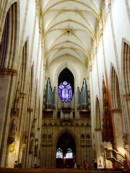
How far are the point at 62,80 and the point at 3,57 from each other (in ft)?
56.5

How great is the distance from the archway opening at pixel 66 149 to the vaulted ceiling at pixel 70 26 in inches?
368

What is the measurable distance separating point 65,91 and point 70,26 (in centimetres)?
787

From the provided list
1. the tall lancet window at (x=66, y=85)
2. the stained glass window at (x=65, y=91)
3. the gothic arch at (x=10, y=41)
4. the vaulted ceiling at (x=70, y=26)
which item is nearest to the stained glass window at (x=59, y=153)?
the tall lancet window at (x=66, y=85)

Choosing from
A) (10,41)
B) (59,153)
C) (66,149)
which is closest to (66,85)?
(66,149)

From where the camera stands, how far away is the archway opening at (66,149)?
74.1 ft

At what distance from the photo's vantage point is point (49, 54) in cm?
2545

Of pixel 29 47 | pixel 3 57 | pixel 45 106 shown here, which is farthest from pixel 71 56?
pixel 3 57

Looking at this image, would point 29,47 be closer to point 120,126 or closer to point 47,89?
point 120,126

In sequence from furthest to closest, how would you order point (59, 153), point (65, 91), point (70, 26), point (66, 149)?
point (65, 91) < point (66, 149) < point (59, 153) < point (70, 26)

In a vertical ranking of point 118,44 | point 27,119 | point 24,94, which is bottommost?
point 27,119

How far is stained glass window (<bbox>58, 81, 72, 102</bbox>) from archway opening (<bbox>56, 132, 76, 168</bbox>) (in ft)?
13.7

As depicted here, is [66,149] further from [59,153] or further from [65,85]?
→ [65,85]

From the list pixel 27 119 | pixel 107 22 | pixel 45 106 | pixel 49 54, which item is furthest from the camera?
pixel 49 54

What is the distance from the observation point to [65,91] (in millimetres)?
25812
